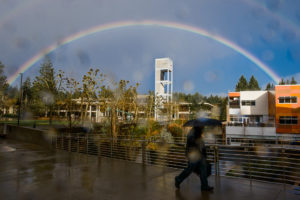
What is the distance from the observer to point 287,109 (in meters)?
37.8

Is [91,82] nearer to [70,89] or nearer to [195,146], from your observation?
[70,89]

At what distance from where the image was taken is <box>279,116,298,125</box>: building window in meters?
37.1

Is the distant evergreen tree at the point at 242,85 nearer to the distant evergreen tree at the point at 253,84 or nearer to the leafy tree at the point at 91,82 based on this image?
the distant evergreen tree at the point at 253,84

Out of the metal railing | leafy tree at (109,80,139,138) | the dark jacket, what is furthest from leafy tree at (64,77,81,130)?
the dark jacket

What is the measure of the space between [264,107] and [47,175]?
46.5 meters

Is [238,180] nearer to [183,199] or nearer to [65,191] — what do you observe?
[183,199]

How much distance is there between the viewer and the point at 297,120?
121ft

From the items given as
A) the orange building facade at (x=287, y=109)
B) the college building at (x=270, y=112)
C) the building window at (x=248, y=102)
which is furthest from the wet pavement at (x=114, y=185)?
the building window at (x=248, y=102)

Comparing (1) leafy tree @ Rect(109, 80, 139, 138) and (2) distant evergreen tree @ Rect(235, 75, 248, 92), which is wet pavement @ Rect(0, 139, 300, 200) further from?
(2) distant evergreen tree @ Rect(235, 75, 248, 92)

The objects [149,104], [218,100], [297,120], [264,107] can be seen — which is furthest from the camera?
[218,100]

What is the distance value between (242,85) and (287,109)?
58.4m

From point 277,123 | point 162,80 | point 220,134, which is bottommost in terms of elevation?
point 220,134

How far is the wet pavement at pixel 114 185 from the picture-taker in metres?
5.07

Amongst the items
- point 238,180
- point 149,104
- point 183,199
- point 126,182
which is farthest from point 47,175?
point 149,104
